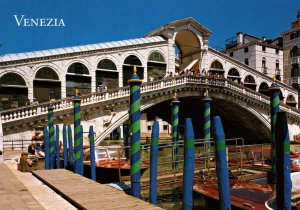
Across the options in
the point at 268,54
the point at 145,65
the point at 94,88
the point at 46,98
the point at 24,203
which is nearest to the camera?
the point at 24,203

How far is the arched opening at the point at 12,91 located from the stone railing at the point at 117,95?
6.81 ft

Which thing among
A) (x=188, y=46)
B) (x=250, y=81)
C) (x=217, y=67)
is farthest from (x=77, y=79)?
(x=250, y=81)

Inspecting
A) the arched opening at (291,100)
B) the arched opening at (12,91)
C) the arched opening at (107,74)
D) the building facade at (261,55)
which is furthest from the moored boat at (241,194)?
the building facade at (261,55)

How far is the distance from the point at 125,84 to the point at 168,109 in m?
4.83

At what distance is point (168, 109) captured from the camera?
77.6 feet

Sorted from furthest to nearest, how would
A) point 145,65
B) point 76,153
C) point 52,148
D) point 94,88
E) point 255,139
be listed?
point 255,139 < point 145,65 < point 94,88 < point 52,148 < point 76,153

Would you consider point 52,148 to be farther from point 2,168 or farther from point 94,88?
point 94,88

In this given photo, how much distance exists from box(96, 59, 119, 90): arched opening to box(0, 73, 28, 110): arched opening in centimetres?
450

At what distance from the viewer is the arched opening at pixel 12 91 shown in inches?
622

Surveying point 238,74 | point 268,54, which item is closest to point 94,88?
point 238,74

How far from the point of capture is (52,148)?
960 cm

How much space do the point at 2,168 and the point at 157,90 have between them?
10.4 metres

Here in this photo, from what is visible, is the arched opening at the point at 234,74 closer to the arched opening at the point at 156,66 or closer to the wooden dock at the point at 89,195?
the arched opening at the point at 156,66

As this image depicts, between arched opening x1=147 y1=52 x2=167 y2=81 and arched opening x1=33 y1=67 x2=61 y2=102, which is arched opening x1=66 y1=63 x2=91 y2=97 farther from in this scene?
arched opening x1=147 y1=52 x2=167 y2=81
